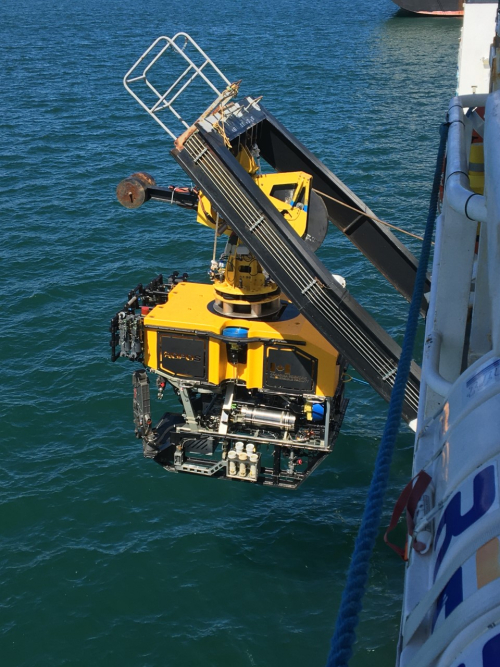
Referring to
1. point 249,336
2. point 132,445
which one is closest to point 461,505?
point 249,336

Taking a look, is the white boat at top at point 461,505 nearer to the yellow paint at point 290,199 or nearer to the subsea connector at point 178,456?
the yellow paint at point 290,199

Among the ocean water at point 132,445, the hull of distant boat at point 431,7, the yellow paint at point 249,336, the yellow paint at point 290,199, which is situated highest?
the hull of distant boat at point 431,7

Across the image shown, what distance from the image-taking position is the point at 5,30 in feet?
254

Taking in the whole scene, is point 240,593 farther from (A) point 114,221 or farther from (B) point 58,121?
(B) point 58,121

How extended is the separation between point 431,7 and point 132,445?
80007 mm

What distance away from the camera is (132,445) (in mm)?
22828

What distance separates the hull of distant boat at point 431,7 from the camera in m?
88.1

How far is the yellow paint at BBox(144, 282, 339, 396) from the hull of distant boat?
80.7 metres

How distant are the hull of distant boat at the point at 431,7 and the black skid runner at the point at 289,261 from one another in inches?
3198

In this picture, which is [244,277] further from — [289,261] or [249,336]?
[289,261]

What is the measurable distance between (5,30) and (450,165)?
80.0 metres

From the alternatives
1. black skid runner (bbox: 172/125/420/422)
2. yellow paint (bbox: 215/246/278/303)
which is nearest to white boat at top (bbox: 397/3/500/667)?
A: black skid runner (bbox: 172/125/420/422)

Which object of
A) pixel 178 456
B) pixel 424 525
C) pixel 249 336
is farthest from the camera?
pixel 178 456

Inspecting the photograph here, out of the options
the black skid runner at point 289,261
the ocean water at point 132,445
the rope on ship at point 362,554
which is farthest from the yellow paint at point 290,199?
the rope on ship at point 362,554
